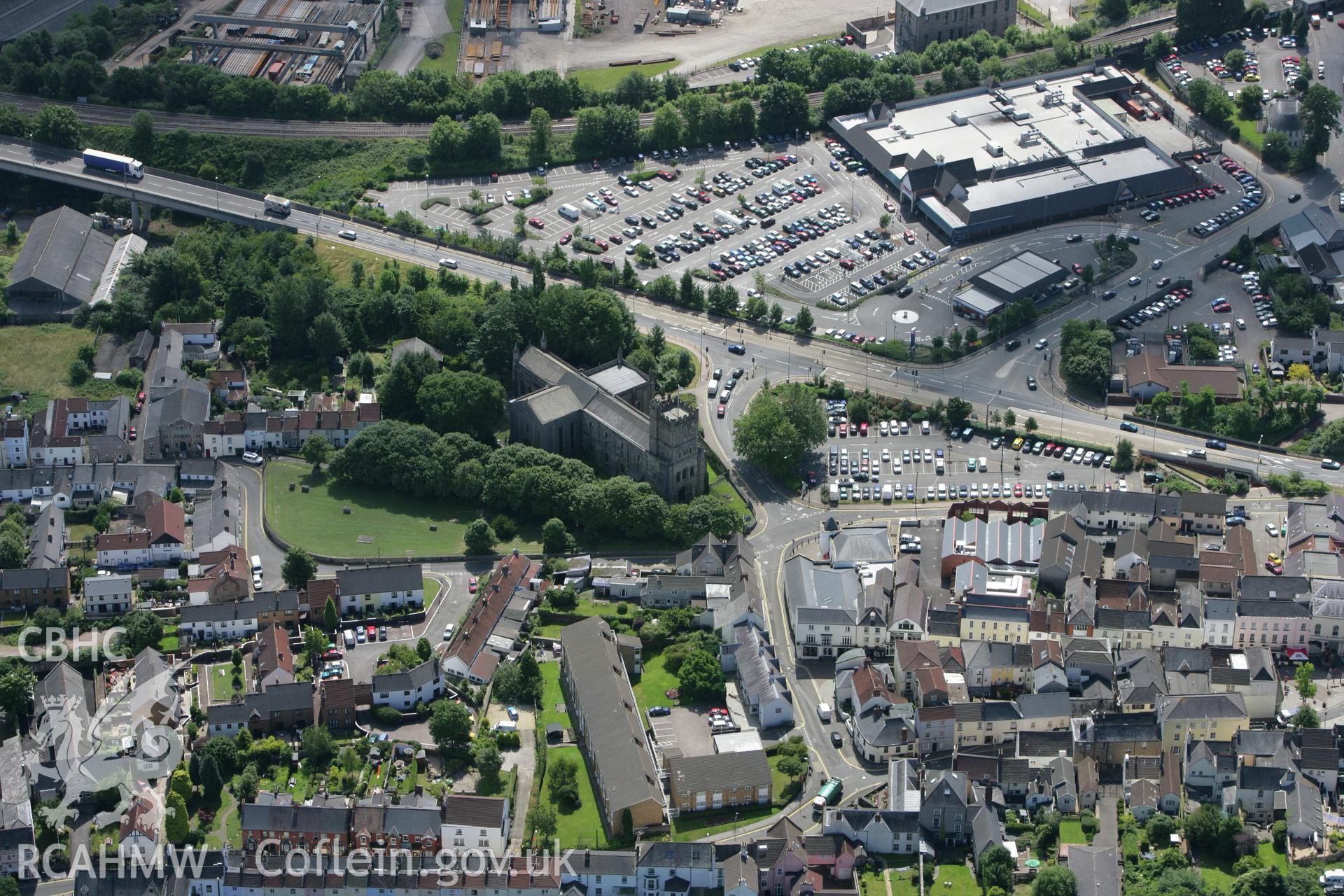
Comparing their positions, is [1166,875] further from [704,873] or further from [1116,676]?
[704,873]

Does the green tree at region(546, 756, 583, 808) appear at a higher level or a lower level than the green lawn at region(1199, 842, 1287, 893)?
higher

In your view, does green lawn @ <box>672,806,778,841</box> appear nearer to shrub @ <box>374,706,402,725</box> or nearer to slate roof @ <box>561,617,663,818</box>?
slate roof @ <box>561,617,663,818</box>

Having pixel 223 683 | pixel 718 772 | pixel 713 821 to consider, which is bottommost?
pixel 713 821

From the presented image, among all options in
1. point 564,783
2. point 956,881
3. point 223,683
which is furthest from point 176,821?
point 956,881

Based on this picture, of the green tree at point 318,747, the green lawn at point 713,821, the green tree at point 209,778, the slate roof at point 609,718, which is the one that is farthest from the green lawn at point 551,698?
the green tree at point 209,778

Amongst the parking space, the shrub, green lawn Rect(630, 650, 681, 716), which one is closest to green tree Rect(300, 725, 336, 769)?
the shrub

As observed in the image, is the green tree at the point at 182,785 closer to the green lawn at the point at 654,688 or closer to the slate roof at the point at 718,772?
the green lawn at the point at 654,688

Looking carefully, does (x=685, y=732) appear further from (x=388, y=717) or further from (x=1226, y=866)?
(x=1226, y=866)
